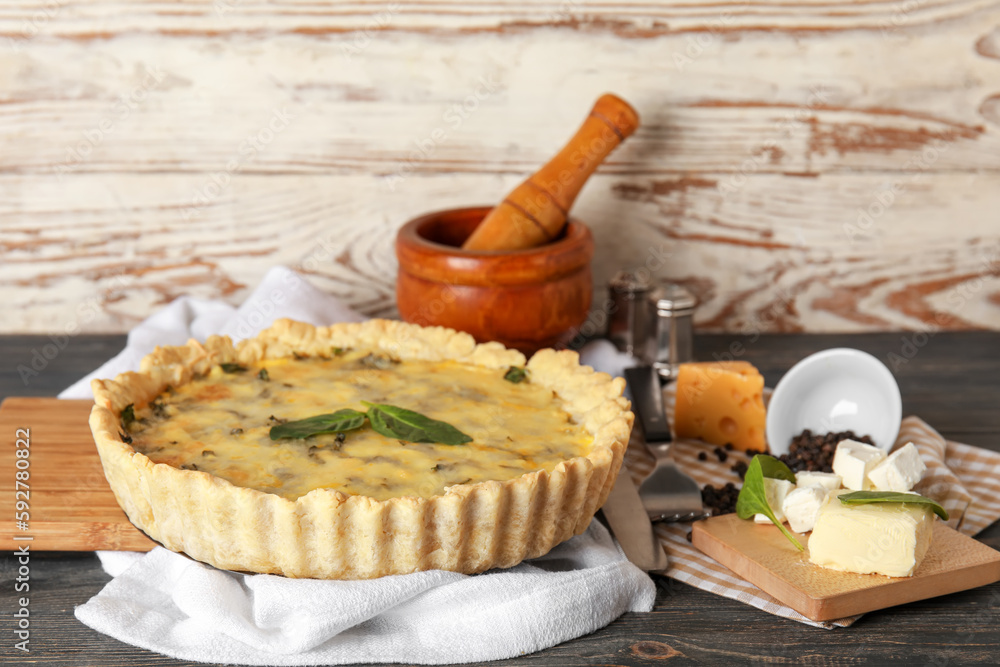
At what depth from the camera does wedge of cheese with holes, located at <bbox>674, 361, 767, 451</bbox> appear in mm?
2012

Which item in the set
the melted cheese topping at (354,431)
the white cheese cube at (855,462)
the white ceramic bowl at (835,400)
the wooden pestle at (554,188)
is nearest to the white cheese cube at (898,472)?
the white cheese cube at (855,462)

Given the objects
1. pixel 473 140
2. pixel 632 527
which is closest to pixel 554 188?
pixel 473 140

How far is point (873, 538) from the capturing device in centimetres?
144

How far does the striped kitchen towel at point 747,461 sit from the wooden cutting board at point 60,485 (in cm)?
92

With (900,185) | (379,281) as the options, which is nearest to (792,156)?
(900,185)

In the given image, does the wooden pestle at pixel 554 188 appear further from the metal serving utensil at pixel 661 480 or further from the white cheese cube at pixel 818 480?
the white cheese cube at pixel 818 480

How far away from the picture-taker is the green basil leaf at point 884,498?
143 centimetres

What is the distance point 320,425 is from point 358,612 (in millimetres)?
394

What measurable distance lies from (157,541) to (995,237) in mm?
2429

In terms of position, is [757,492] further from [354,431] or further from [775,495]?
[354,431]

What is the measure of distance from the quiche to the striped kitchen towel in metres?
0.20

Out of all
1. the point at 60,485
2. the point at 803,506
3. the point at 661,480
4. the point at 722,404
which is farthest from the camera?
the point at 722,404

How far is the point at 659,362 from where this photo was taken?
7.93 feet

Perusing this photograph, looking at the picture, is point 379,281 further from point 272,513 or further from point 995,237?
point 995,237
